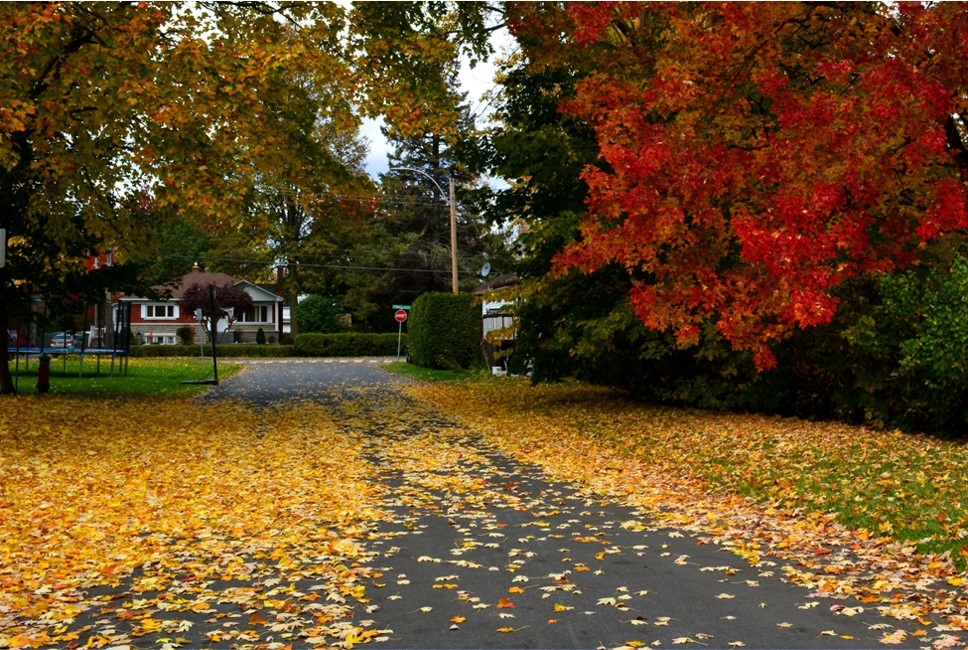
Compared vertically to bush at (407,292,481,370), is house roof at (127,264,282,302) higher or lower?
higher

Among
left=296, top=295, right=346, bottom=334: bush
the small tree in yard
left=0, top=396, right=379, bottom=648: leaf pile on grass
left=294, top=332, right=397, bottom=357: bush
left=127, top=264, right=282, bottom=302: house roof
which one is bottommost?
left=0, top=396, right=379, bottom=648: leaf pile on grass

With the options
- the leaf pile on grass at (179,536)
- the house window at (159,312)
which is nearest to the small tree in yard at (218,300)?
the house window at (159,312)

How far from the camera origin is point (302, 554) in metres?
6.98

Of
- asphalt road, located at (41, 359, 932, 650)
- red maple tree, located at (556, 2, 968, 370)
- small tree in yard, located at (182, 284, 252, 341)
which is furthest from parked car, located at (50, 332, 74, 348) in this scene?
small tree in yard, located at (182, 284, 252, 341)

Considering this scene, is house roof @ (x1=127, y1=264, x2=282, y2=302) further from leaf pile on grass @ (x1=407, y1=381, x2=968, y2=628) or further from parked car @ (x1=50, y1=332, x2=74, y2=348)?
leaf pile on grass @ (x1=407, y1=381, x2=968, y2=628)

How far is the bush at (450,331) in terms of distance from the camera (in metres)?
34.9

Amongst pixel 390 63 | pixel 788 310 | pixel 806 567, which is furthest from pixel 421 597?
pixel 390 63

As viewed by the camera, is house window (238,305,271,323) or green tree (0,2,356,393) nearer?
green tree (0,2,356,393)

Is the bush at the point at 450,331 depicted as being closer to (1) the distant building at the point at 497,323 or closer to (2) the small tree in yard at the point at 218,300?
(1) the distant building at the point at 497,323

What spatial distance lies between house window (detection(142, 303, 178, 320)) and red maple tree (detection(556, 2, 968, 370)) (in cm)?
7096

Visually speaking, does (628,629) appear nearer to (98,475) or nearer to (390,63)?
(98,475)

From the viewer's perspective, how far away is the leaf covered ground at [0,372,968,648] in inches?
216

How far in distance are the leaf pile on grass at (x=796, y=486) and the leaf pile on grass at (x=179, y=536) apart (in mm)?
2776

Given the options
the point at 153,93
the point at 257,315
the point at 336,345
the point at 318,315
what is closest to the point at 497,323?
the point at 336,345
